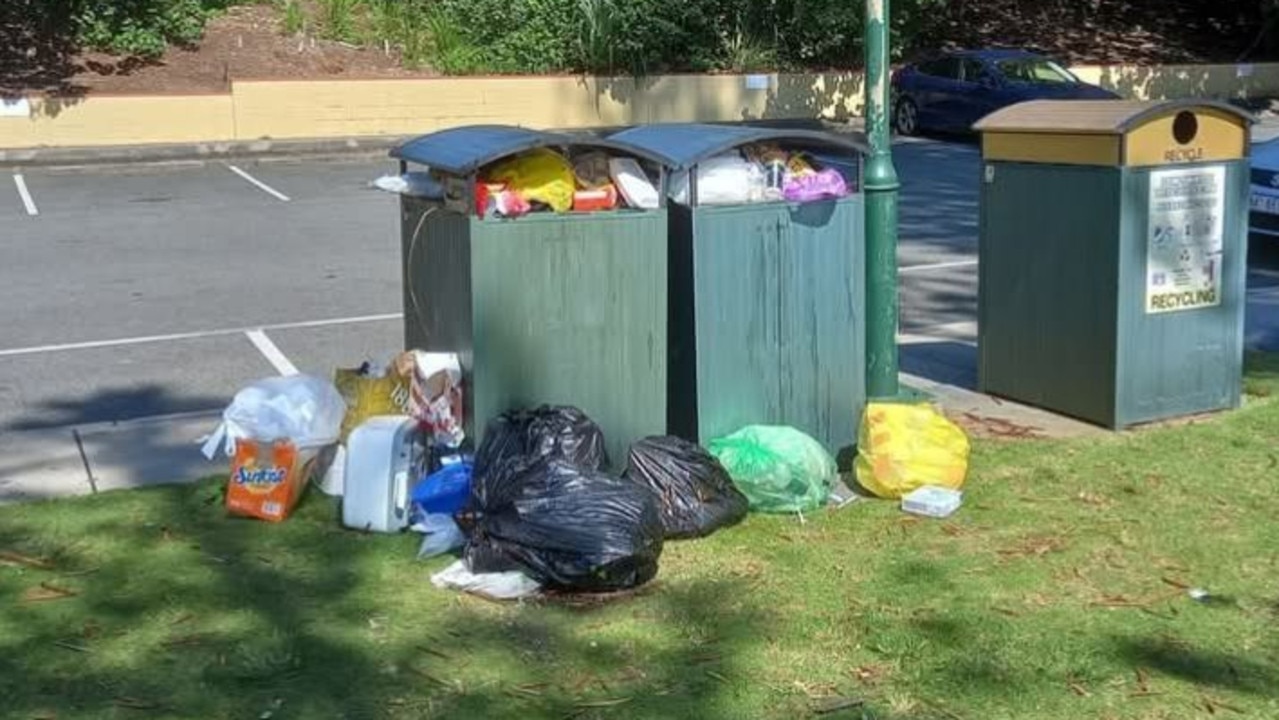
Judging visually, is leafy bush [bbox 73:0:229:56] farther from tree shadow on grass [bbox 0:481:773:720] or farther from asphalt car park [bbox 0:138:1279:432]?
tree shadow on grass [bbox 0:481:773:720]

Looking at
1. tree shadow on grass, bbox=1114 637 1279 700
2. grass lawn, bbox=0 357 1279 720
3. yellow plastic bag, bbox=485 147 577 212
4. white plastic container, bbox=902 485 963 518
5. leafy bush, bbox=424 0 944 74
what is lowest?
tree shadow on grass, bbox=1114 637 1279 700

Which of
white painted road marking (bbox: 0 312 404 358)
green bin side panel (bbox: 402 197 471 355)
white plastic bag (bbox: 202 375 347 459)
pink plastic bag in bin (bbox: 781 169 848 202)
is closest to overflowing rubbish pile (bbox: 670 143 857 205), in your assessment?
pink plastic bag in bin (bbox: 781 169 848 202)

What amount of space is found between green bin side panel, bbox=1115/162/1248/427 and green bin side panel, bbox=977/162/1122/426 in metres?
0.07

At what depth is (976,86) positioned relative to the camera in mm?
24141

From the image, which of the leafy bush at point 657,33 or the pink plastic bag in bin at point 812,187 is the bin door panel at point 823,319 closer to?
the pink plastic bag in bin at point 812,187

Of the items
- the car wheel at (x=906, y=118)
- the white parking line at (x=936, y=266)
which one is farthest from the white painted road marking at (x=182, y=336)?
the car wheel at (x=906, y=118)

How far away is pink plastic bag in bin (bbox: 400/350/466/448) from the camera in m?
5.72

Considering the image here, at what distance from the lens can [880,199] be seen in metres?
6.33

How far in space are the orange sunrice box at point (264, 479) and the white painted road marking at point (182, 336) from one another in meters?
3.73

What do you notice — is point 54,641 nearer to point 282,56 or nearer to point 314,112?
point 314,112

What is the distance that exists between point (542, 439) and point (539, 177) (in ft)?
3.29

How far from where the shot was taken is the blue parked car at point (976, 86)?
23.6 metres

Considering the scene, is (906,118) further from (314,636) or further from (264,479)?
(314,636)

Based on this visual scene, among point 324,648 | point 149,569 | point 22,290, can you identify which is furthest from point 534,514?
point 22,290
